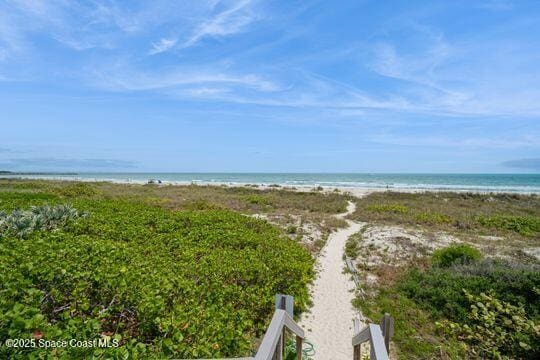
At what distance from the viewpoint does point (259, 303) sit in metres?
7.32

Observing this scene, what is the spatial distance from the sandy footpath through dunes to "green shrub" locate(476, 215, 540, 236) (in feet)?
48.9

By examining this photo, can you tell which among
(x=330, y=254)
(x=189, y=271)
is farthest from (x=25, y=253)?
(x=330, y=254)

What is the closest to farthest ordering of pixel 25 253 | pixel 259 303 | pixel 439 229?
pixel 25 253 → pixel 259 303 → pixel 439 229

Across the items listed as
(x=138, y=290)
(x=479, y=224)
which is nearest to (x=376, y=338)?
(x=138, y=290)

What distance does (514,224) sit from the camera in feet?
69.3

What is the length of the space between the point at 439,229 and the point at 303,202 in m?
15.6

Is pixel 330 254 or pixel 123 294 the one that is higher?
pixel 123 294

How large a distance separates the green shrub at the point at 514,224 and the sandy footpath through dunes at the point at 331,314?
1490 centimetres

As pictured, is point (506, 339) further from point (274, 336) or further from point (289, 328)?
point (274, 336)

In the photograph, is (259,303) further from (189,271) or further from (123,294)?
(123,294)

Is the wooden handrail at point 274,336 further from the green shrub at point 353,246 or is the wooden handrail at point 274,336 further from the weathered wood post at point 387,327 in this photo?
the green shrub at point 353,246

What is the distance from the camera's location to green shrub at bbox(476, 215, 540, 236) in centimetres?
1997

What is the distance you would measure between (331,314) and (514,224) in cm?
2007

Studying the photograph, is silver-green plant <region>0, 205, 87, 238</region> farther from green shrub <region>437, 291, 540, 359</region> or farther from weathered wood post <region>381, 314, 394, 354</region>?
green shrub <region>437, 291, 540, 359</region>
